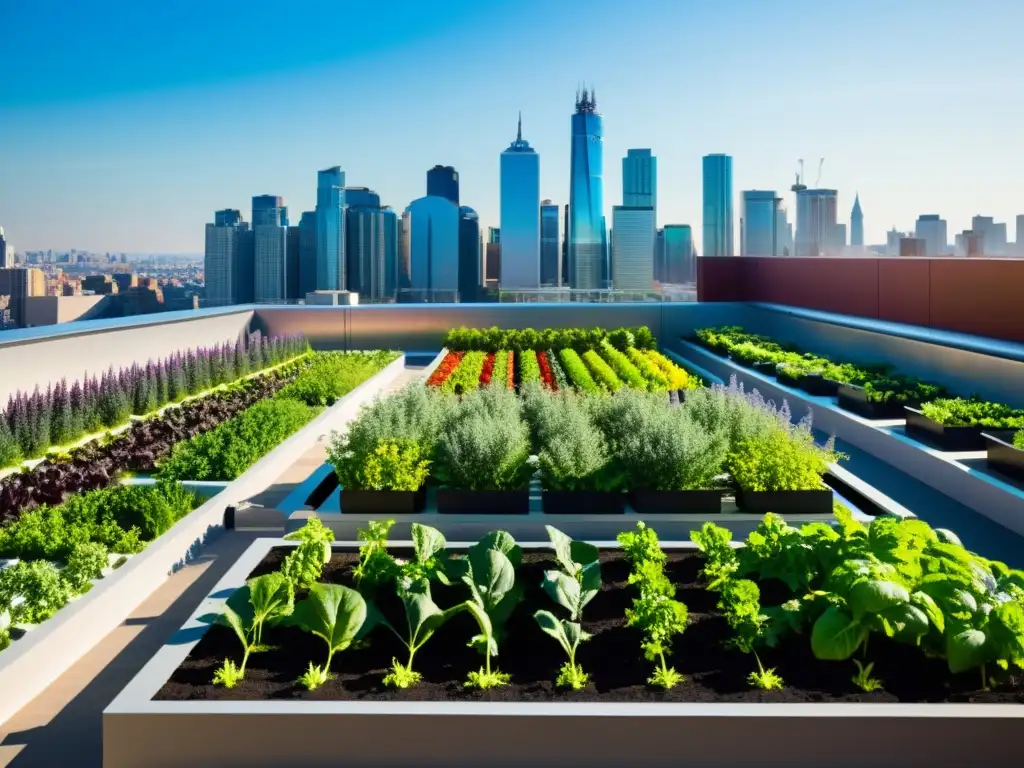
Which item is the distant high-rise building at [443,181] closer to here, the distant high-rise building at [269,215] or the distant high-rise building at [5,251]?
the distant high-rise building at [269,215]

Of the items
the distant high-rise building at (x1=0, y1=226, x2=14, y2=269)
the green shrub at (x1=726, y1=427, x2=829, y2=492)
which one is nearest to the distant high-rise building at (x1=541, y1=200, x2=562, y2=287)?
the distant high-rise building at (x1=0, y1=226, x2=14, y2=269)

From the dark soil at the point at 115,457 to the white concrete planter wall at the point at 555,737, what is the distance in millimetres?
2934

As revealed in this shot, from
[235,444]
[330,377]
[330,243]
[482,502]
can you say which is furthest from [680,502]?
[330,243]

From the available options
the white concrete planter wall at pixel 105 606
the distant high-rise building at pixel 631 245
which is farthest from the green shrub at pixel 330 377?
the distant high-rise building at pixel 631 245

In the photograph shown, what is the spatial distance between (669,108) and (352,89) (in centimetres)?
947

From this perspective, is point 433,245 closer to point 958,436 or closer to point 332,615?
point 958,436

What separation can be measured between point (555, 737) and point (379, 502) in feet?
8.20

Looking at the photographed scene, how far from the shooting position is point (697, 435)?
4.94m

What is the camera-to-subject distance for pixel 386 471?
482 cm

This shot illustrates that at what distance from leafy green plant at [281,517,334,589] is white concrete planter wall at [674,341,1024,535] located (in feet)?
13.3

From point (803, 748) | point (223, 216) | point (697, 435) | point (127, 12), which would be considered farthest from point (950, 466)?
point (223, 216)

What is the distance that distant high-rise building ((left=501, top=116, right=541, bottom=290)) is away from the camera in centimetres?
6050

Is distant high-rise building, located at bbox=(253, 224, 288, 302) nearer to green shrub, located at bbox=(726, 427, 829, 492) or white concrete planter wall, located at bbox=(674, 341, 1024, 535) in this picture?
white concrete planter wall, located at bbox=(674, 341, 1024, 535)

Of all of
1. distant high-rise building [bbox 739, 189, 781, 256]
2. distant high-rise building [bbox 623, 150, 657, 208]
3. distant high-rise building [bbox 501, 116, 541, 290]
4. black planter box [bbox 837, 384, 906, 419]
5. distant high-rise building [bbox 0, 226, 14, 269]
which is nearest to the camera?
black planter box [bbox 837, 384, 906, 419]
